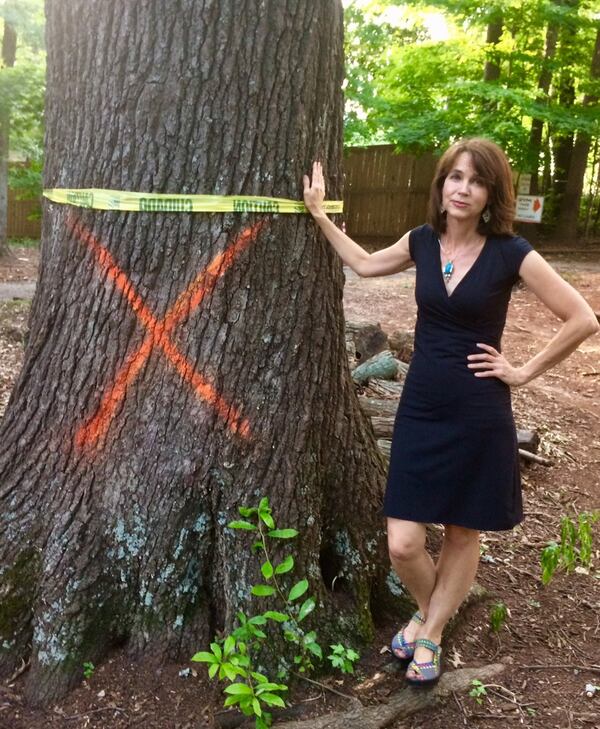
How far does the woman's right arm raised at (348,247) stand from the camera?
2750 mm

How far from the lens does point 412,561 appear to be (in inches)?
110

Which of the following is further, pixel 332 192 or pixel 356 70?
pixel 356 70

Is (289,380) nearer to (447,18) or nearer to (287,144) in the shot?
(287,144)

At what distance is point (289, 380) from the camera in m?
2.81

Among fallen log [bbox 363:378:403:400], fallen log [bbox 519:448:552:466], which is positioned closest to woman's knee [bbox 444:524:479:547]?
fallen log [bbox 519:448:552:466]

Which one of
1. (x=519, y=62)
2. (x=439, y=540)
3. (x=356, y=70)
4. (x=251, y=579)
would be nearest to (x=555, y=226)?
(x=519, y=62)

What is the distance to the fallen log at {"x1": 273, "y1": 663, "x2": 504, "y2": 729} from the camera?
2.60 m

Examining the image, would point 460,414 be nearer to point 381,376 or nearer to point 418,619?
point 418,619

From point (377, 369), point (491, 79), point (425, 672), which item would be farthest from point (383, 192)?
point (425, 672)

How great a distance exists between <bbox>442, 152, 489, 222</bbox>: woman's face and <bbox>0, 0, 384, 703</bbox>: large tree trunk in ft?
1.67

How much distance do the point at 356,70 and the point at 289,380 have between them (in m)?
14.3

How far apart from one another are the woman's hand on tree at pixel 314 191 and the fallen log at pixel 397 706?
1855mm

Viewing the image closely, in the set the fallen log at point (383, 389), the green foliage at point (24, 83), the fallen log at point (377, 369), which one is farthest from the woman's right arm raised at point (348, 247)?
the green foliage at point (24, 83)

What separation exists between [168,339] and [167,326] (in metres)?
0.05
